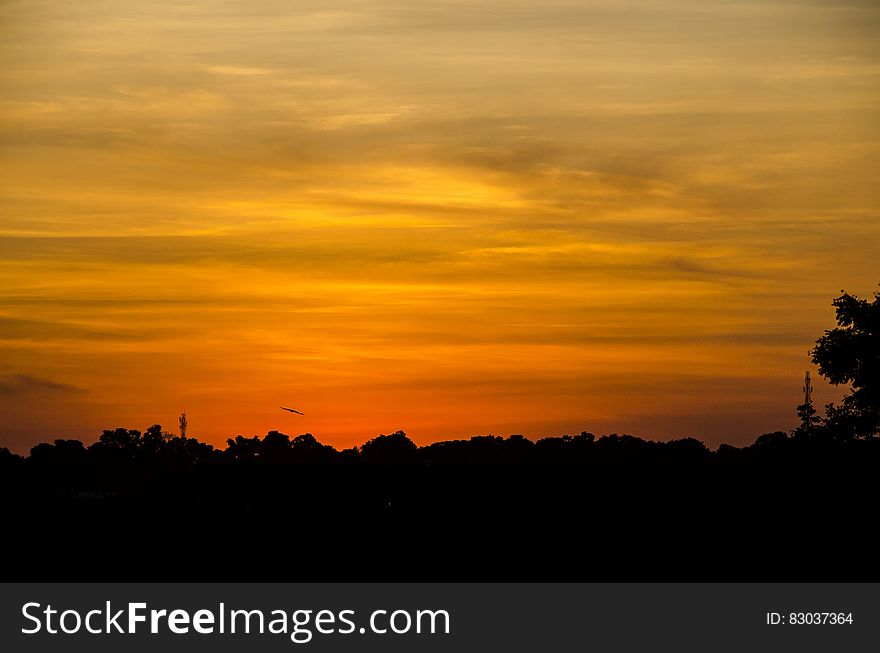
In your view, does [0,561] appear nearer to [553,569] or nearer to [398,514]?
[398,514]

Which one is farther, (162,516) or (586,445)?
(586,445)

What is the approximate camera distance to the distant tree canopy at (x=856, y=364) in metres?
64.0

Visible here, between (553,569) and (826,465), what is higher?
(826,465)

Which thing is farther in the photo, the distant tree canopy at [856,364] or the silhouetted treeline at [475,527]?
the distant tree canopy at [856,364]

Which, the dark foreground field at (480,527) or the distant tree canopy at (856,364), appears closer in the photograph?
the dark foreground field at (480,527)

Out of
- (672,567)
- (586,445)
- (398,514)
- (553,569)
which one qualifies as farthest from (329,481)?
(586,445)

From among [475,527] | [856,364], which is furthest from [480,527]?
[856,364]

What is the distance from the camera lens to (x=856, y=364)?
64.4 m

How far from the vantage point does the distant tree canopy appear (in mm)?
64000

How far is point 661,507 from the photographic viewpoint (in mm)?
49219

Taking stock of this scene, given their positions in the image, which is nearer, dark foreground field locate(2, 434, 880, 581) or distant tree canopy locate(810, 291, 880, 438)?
dark foreground field locate(2, 434, 880, 581)

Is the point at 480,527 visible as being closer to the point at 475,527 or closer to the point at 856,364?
the point at 475,527
